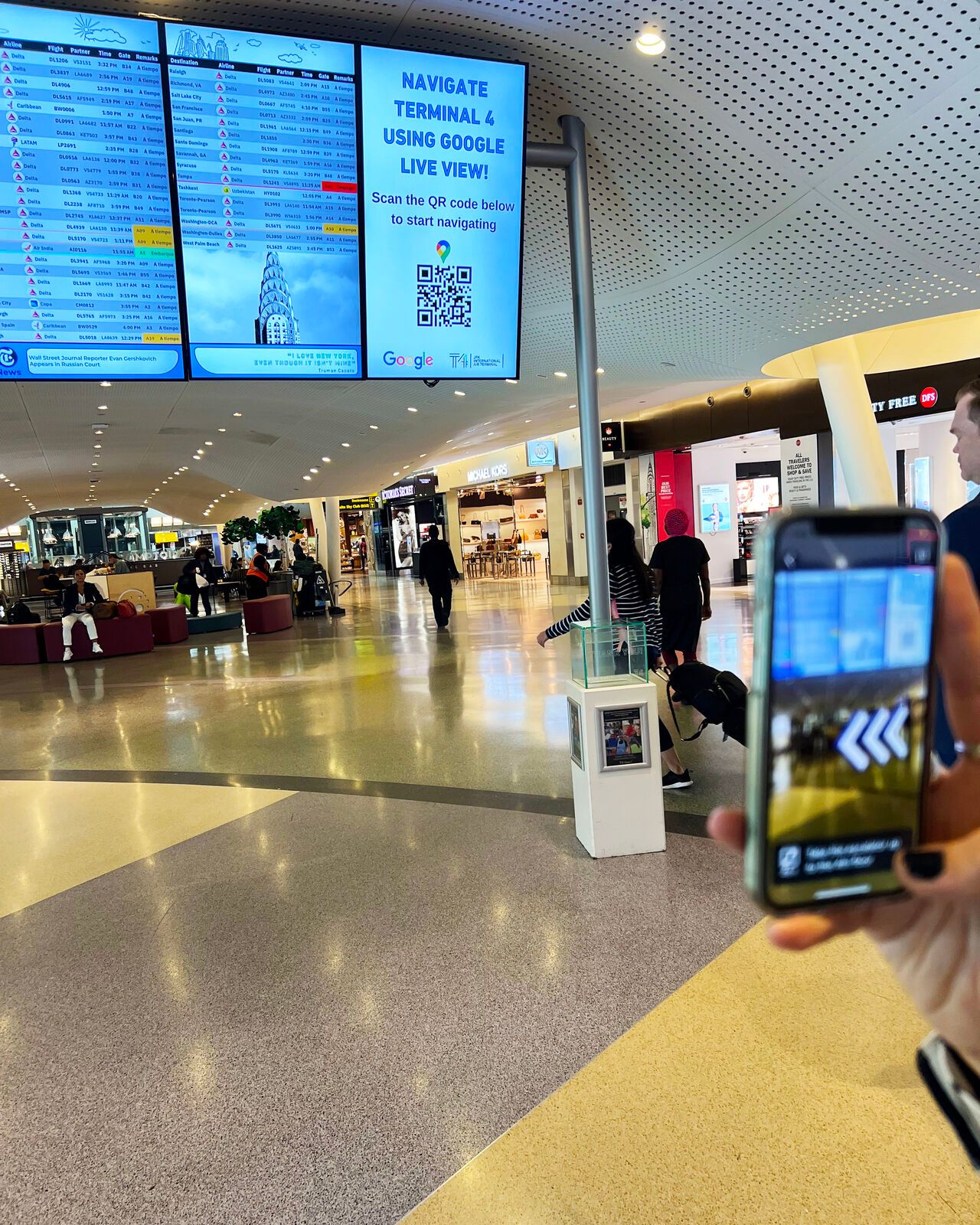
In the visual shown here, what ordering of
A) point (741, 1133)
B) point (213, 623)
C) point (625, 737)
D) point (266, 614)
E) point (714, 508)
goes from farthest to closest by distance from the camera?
1. point (714, 508)
2. point (213, 623)
3. point (266, 614)
4. point (625, 737)
5. point (741, 1133)

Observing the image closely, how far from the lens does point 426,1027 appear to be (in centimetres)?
254

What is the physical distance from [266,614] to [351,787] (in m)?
11.2

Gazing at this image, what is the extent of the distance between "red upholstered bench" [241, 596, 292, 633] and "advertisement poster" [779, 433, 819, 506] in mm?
10203

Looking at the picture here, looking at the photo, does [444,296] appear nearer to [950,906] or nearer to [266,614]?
[950,906]

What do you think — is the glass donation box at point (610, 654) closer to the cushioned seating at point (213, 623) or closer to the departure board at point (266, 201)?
the departure board at point (266, 201)

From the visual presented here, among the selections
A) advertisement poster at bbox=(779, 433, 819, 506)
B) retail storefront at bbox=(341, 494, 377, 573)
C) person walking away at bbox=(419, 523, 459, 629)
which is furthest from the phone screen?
retail storefront at bbox=(341, 494, 377, 573)

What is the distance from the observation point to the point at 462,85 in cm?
381

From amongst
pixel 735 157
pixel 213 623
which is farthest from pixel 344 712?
pixel 213 623

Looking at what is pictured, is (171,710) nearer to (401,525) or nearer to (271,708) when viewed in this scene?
(271,708)

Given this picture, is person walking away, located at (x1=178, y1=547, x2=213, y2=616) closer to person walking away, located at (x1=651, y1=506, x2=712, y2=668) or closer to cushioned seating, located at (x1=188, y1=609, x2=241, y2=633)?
cushioned seating, located at (x1=188, y1=609, x2=241, y2=633)

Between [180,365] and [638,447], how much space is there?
14.6 meters

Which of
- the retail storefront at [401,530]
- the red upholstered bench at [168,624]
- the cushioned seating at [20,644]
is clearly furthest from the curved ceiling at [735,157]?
the retail storefront at [401,530]

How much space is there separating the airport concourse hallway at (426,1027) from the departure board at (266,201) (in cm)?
254

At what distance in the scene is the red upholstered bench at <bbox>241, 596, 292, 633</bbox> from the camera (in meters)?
15.6
